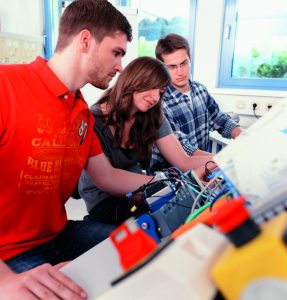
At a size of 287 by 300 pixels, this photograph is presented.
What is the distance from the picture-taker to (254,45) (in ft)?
8.92

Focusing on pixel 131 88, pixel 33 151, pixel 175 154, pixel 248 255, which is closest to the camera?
pixel 248 255

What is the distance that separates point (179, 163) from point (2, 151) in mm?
943

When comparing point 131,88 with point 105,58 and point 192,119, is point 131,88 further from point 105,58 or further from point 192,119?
point 192,119

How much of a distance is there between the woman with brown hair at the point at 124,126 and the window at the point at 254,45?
1.62 metres

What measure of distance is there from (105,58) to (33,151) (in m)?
0.42

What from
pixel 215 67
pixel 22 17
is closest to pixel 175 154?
pixel 215 67

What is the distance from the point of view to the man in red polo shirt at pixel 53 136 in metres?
0.88

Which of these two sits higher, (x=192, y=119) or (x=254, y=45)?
(x=254, y=45)

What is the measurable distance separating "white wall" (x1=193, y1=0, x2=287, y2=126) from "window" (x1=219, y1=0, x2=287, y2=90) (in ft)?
0.32

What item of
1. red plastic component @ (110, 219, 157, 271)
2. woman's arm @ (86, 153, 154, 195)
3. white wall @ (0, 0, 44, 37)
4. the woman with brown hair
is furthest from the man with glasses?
white wall @ (0, 0, 44, 37)

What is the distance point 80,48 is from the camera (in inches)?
40.4

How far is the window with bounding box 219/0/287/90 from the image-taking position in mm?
2598

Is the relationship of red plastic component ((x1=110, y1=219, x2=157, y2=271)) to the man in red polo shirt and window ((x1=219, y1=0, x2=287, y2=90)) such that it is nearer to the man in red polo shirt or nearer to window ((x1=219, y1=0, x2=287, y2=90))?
the man in red polo shirt

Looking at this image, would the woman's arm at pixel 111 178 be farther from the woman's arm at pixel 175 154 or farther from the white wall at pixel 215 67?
the white wall at pixel 215 67
